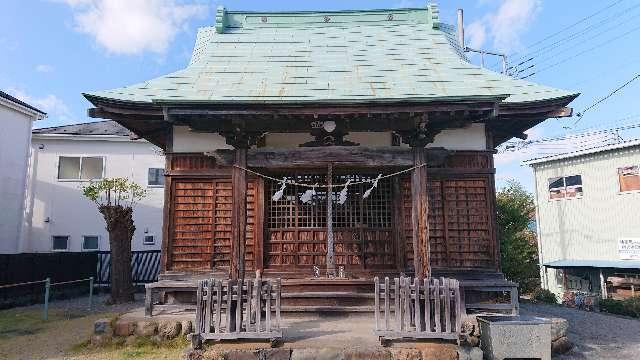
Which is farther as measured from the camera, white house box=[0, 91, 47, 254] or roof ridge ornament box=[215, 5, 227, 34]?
white house box=[0, 91, 47, 254]

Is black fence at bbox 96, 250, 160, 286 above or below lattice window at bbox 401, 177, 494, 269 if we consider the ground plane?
below

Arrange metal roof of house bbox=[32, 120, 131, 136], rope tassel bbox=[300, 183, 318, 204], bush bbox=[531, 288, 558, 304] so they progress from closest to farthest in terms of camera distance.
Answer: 1. rope tassel bbox=[300, 183, 318, 204]
2. bush bbox=[531, 288, 558, 304]
3. metal roof of house bbox=[32, 120, 131, 136]

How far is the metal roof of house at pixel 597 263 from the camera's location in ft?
60.1

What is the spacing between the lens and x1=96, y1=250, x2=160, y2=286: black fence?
18016 millimetres

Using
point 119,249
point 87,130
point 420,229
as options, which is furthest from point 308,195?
point 87,130

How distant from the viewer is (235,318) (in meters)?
6.90

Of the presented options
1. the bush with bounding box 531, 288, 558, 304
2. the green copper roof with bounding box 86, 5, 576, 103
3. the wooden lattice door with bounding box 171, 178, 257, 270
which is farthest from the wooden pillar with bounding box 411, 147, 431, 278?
the bush with bounding box 531, 288, 558, 304

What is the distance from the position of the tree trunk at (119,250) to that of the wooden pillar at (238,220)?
733cm

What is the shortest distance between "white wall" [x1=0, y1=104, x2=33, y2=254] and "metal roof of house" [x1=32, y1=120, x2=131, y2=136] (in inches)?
92.5

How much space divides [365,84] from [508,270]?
13.3 meters

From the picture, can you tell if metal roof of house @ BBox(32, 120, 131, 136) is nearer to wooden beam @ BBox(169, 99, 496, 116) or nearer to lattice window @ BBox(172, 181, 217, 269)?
lattice window @ BBox(172, 181, 217, 269)

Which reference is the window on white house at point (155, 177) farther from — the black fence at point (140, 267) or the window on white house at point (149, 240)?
the black fence at point (140, 267)

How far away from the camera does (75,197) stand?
20.4 metres

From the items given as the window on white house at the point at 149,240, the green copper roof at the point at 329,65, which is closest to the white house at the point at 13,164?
the window on white house at the point at 149,240
